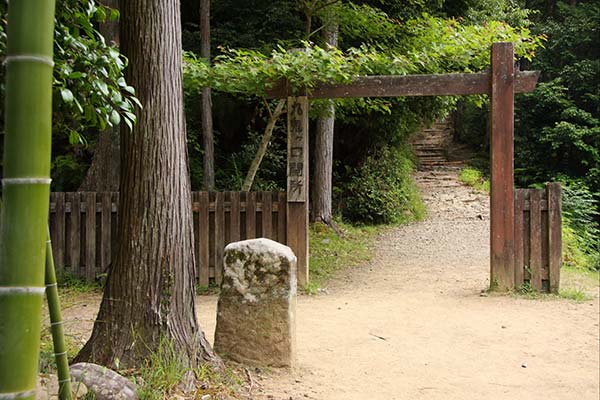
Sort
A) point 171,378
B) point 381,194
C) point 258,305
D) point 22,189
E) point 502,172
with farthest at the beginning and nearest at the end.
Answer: point 381,194 < point 502,172 < point 258,305 < point 171,378 < point 22,189

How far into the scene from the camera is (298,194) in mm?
8750

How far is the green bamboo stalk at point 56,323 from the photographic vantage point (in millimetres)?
2129

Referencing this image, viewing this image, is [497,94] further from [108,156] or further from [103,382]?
[103,382]

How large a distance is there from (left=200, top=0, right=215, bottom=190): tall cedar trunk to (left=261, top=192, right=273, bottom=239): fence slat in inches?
175

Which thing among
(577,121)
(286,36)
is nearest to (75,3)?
(286,36)

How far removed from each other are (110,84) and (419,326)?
4683 mm

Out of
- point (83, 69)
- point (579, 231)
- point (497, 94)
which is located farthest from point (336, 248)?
point (83, 69)

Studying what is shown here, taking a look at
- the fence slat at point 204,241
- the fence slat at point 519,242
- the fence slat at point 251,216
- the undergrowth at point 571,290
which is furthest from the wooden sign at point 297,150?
the undergrowth at point 571,290

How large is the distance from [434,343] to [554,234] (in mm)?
3025

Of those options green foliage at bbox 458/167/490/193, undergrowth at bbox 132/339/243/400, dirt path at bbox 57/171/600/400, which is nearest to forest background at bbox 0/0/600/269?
green foliage at bbox 458/167/490/193

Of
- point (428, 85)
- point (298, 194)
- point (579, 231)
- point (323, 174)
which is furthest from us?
point (579, 231)

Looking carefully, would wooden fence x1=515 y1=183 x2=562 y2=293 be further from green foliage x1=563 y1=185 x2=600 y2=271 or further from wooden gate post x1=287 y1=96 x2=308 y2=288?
green foliage x1=563 y1=185 x2=600 y2=271

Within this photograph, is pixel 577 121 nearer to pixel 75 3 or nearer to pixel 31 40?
pixel 75 3

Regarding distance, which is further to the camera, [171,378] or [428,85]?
[428,85]
